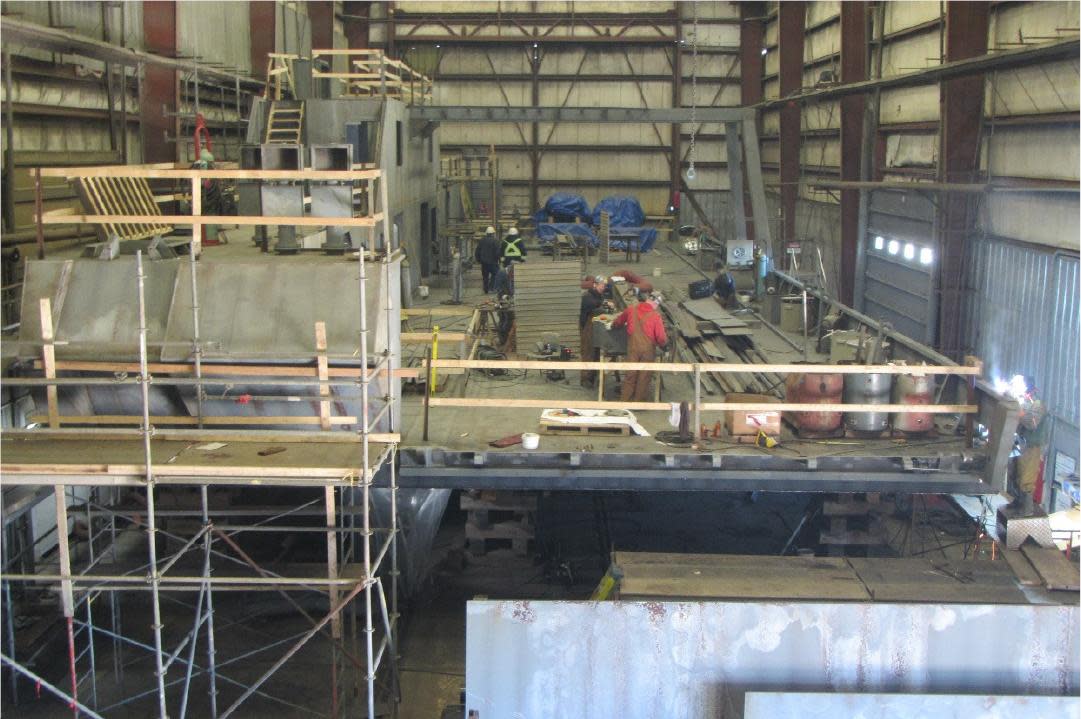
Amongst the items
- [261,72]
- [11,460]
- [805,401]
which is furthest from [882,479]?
[261,72]

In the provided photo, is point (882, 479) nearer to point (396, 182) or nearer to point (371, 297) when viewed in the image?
point (371, 297)

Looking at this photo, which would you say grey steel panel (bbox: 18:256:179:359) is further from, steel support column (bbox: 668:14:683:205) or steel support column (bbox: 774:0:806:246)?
steel support column (bbox: 668:14:683:205)

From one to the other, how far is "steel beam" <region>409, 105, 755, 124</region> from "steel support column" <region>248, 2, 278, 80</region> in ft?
21.2

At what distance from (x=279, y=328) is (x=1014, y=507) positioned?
7305 mm

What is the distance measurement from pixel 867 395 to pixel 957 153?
30.9ft

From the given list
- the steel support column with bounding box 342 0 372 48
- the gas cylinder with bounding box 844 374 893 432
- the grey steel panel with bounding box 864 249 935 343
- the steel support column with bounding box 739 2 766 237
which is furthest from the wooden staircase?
the steel support column with bounding box 739 2 766 237

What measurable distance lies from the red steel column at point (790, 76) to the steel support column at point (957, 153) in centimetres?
1123

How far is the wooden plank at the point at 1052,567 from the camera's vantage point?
9180mm

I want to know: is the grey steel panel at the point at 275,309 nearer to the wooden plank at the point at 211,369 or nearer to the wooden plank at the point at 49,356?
the wooden plank at the point at 211,369

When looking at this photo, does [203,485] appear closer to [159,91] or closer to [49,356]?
[49,356]

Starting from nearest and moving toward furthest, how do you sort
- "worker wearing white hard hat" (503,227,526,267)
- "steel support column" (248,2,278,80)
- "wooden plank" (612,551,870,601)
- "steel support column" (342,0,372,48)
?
"wooden plank" (612,551,870,601)
"worker wearing white hard hat" (503,227,526,267)
"steel support column" (248,2,278,80)
"steel support column" (342,0,372,48)

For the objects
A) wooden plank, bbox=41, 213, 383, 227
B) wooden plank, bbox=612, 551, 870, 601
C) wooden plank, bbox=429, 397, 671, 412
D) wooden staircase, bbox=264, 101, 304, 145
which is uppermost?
wooden staircase, bbox=264, 101, 304, 145

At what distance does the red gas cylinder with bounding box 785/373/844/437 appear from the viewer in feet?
37.5

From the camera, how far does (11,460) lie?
27.2 ft
